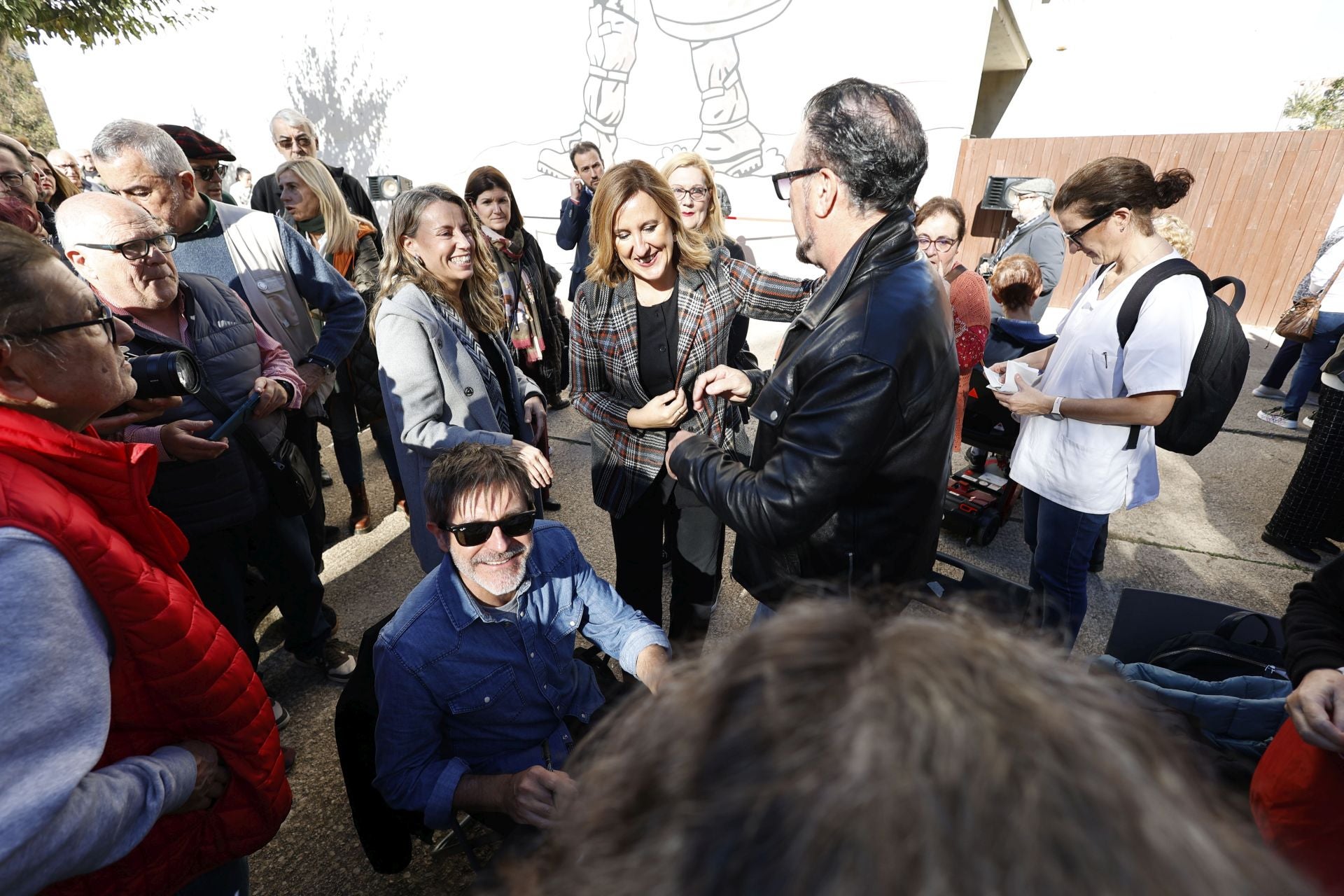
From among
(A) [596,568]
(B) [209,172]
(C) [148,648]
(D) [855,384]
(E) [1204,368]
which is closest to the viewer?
(C) [148,648]

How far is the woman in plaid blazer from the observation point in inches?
97.6

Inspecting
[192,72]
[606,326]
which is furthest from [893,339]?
[192,72]

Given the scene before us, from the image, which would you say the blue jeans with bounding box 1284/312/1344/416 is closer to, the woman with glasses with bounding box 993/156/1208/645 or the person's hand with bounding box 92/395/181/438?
the woman with glasses with bounding box 993/156/1208/645

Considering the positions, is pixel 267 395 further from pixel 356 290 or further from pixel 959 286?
pixel 959 286

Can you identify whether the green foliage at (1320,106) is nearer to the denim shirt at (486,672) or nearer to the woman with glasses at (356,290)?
the woman with glasses at (356,290)

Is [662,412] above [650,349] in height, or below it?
below

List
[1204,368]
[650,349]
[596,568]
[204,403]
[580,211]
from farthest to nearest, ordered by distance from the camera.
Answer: [580,211]
[596,568]
[650,349]
[1204,368]
[204,403]

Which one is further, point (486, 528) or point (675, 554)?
point (675, 554)

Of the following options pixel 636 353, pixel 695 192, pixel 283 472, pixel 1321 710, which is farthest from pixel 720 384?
pixel 695 192

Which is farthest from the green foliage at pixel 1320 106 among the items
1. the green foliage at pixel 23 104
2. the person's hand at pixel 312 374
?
the green foliage at pixel 23 104

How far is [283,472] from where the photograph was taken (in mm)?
2340

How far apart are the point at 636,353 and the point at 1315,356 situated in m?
6.40

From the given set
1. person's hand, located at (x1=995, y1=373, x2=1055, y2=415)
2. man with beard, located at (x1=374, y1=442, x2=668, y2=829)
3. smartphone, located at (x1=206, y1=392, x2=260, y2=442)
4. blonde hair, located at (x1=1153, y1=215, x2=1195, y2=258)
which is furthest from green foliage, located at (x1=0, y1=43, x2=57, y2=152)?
blonde hair, located at (x1=1153, y1=215, x2=1195, y2=258)

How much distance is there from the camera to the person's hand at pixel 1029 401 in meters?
2.38
